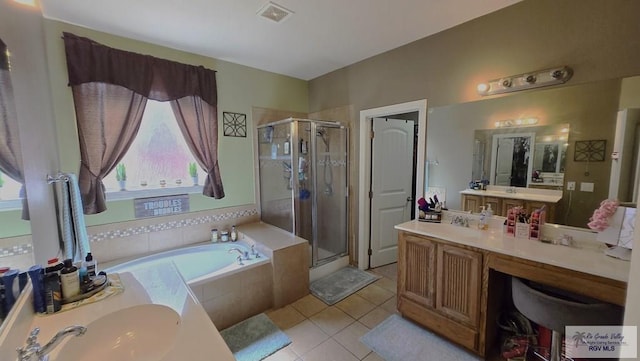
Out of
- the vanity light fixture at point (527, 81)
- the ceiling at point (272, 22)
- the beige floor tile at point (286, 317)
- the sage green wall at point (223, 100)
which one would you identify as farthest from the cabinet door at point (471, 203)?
the sage green wall at point (223, 100)

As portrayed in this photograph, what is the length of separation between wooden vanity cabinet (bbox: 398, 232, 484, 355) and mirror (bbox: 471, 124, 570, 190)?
0.74 meters

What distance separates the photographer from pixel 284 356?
1851 mm

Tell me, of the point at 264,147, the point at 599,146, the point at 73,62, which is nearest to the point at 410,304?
the point at 599,146

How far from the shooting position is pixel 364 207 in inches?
123

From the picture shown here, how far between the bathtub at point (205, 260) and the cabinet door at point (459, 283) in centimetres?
153

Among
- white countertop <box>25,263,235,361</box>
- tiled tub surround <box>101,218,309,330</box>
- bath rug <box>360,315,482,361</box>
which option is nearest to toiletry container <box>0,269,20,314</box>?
white countertop <box>25,263,235,361</box>

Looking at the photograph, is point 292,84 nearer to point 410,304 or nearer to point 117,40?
point 117,40

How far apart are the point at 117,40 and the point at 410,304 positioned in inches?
140

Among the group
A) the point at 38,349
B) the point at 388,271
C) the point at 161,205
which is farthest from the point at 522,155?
the point at 161,205

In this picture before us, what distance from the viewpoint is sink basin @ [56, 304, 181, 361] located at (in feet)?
2.98

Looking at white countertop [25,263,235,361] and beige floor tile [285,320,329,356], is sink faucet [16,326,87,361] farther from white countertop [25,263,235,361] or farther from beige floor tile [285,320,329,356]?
beige floor tile [285,320,329,356]

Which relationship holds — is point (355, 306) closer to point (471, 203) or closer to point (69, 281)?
point (471, 203)

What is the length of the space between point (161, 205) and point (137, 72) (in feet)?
4.33

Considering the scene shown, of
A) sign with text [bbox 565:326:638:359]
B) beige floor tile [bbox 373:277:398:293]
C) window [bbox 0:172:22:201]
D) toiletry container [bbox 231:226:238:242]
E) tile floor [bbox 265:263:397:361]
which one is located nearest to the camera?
window [bbox 0:172:22:201]
